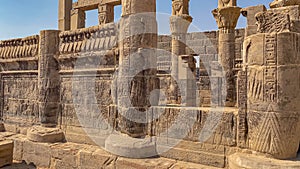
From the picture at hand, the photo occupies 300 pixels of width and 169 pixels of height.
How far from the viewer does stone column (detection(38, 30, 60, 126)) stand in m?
6.70

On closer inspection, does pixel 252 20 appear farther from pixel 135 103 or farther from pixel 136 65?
pixel 135 103

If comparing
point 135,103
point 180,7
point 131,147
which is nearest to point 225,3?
point 180,7

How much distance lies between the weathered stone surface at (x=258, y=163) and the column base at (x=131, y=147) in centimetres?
169

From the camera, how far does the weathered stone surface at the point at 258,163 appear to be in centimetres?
326

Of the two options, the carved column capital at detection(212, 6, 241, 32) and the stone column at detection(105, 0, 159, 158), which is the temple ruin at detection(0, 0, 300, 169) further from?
the carved column capital at detection(212, 6, 241, 32)

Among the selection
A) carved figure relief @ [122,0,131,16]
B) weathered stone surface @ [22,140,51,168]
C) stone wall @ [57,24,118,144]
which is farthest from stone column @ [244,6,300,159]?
weathered stone surface @ [22,140,51,168]

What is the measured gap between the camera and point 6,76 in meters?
8.09

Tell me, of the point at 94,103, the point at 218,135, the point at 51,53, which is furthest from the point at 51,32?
the point at 218,135

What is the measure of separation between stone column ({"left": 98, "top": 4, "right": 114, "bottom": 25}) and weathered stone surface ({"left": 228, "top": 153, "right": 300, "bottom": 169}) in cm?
1068

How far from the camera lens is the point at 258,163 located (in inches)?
132

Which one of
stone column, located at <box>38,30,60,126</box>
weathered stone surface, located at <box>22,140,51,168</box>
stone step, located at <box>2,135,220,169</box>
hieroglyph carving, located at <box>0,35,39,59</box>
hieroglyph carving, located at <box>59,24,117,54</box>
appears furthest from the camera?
hieroglyph carving, located at <box>0,35,39,59</box>

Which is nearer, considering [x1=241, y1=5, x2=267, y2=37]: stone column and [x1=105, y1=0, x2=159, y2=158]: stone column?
[x1=105, y1=0, x2=159, y2=158]: stone column

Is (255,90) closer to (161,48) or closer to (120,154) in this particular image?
(120,154)

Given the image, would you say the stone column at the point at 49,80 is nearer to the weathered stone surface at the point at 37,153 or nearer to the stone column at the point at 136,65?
the weathered stone surface at the point at 37,153
